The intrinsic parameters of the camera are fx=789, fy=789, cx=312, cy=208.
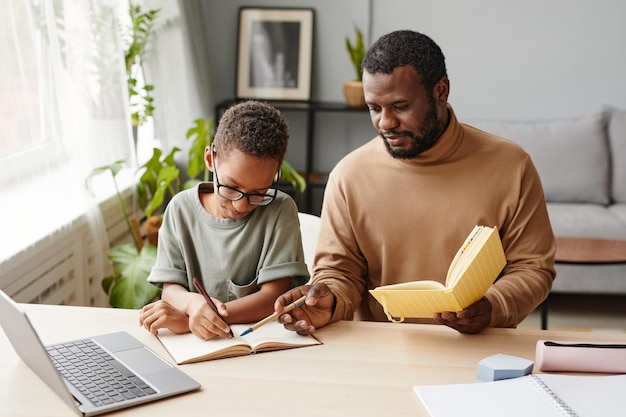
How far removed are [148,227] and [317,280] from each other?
1.45 m

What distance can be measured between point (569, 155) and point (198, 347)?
3.26m

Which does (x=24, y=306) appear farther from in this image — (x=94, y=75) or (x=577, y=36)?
(x=577, y=36)

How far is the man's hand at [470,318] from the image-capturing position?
4.80 ft

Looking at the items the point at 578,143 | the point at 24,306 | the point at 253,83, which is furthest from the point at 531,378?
the point at 253,83

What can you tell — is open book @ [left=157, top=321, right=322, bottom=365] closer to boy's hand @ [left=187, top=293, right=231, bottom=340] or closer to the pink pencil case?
boy's hand @ [left=187, top=293, right=231, bottom=340]

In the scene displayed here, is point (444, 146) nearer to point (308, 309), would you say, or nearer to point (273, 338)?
point (308, 309)

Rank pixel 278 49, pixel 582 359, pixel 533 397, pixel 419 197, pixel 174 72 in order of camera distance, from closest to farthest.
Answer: pixel 533 397, pixel 582 359, pixel 419 197, pixel 174 72, pixel 278 49

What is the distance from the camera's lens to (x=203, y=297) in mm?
1517

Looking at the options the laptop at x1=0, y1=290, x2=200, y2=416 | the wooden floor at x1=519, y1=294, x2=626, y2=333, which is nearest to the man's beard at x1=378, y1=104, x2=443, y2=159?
the laptop at x1=0, y1=290, x2=200, y2=416

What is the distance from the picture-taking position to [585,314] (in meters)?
3.77

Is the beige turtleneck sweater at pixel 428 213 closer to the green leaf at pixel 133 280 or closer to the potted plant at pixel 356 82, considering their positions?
the green leaf at pixel 133 280

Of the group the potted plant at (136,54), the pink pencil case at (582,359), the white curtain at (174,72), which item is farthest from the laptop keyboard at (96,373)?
the white curtain at (174,72)

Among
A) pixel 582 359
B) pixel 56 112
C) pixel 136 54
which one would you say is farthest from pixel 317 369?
pixel 136 54

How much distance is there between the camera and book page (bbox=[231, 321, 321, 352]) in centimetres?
143
